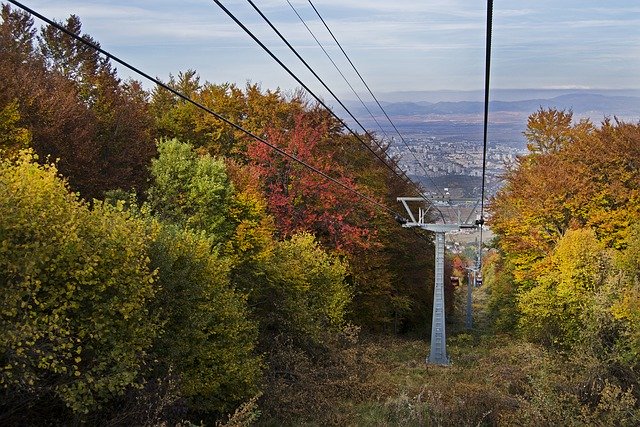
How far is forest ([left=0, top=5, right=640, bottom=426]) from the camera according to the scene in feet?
38.9

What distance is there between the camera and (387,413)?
1708cm

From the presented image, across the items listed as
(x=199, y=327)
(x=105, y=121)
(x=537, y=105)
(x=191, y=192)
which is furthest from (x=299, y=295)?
(x=537, y=105)

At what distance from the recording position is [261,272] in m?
20.9

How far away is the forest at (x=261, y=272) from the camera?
11844mm

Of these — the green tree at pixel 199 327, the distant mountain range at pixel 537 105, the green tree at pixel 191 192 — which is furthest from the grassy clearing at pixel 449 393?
the distant mountain range at pixel 537 105

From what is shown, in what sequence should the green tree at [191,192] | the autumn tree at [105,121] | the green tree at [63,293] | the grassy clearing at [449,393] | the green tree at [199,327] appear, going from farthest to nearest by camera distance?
the autumn tree at [105,121], the green tree at [191,192], the grassy clearing at [449,393], the green tree at [199,327], the green tree at [63,293]

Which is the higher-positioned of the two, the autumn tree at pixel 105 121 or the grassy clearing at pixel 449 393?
the autumn tree at pixel 105 121

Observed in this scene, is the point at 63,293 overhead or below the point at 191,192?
below

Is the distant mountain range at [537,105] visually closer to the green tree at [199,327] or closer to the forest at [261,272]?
the forest at [261,272]

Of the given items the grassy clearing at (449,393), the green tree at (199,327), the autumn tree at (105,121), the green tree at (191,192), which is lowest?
the grassy clearing at (449,393)

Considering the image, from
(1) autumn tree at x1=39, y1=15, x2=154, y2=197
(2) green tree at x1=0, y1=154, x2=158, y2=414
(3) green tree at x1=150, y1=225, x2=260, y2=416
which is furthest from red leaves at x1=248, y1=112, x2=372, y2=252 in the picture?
(2) green tree at x1=0, y1=154, x2=158, y2=414

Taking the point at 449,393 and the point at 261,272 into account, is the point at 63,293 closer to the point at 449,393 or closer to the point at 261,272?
the point at 261,272

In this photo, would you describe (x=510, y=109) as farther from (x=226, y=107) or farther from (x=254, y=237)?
(x=254, y=237)

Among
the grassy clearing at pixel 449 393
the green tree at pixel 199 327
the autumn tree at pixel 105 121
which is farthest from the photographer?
the autumn tree at pixel 105 121
